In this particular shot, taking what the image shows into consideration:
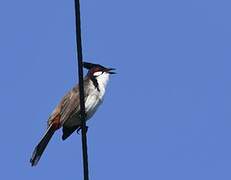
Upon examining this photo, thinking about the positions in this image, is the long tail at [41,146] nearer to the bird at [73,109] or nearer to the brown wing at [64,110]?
the bird at [73,109]

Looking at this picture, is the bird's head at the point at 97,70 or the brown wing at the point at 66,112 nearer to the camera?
the brown wing at the point at 66,112

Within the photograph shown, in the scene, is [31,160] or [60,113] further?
[60,113]

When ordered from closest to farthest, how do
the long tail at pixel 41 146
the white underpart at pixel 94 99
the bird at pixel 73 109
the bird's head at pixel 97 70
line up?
the long tail at pixel 41 146 → the bird at pixel 73 109 → the white underpart at pixel 94 99 → the bird's head at pixel 97 70

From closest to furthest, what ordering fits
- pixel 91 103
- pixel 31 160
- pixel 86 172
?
pixel 86 172 < pixel 31 160 < pixel 91 103

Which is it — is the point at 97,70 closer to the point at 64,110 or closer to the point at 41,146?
the point at 64,110

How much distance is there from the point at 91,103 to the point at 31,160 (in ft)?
3.61

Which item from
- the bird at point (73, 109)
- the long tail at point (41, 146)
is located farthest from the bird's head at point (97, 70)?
the long tail at point (41, 146)

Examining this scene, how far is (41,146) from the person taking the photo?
918cm

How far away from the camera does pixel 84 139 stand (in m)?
5.78

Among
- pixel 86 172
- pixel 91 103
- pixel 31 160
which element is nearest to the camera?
pixel 86 172

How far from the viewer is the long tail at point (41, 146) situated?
894cm

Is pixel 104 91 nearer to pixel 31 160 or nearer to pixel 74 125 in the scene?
pixel 74 125

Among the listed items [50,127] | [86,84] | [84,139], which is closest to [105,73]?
[86,84]

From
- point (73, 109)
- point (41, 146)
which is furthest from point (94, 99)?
point (41, 146)
